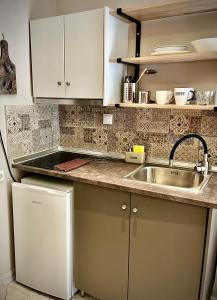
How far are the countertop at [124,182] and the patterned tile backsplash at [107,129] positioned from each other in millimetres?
221

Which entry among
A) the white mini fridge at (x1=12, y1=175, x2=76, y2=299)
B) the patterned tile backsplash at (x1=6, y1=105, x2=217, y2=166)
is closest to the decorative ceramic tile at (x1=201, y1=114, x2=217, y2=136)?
the patterned tile backsplash at (x1=6, y1=105, x2=217, y2=166)

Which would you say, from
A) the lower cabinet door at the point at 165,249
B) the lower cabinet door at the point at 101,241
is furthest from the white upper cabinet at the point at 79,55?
the lower cabinet door at the point at 165,249

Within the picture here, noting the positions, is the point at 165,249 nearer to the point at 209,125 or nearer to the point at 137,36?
the point at 209,125

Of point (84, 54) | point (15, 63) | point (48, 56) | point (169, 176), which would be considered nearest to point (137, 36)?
→ point (84, 54)

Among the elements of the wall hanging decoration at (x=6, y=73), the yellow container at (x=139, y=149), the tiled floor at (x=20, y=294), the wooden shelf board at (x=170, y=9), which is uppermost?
the wooden shelf board at (x=170, y=9)

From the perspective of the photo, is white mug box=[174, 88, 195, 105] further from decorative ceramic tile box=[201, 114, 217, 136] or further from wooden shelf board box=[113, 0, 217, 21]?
wooden shelf board box=[113, 0, 217, 21]

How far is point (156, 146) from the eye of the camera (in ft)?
7.14

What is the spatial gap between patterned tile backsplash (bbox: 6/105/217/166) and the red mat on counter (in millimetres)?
279

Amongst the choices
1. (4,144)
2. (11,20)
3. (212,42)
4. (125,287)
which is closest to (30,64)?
(11,20)

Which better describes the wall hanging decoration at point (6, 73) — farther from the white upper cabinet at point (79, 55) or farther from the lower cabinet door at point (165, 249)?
the lower cabinet door at point (165, 249)

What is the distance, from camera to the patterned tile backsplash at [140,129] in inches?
78.5

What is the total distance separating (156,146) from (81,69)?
→ 826 mm

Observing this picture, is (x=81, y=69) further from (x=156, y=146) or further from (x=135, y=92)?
(x=156, y=146)

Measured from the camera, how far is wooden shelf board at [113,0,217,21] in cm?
173
